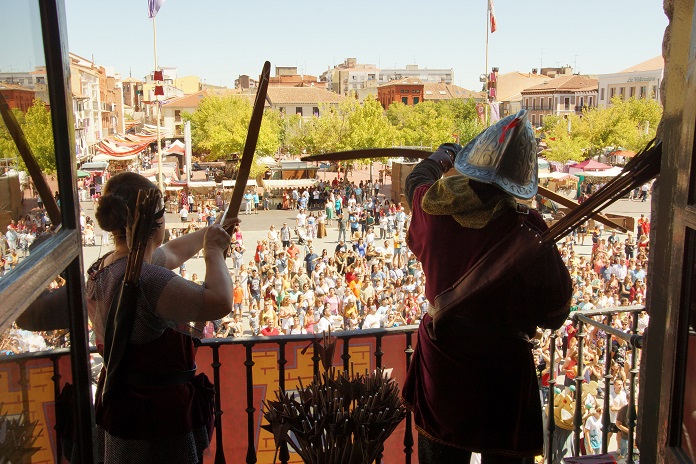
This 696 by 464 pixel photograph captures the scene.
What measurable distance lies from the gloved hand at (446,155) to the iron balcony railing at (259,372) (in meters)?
0.75

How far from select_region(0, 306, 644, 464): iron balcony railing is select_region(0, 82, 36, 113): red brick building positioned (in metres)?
0.44

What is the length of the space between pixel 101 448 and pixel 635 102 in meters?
44.7

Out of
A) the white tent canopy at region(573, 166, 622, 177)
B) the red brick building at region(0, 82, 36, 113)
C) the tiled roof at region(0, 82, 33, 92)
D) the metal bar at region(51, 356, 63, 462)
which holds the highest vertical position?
the tiled roof at region(0, 82, 33, 92)

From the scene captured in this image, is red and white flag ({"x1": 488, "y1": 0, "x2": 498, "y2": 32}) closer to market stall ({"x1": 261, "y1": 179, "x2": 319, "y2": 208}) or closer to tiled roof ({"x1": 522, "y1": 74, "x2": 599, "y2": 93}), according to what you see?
market stall ({"x1": 261, "y1": 179, "x2": 319, "y2": 208})

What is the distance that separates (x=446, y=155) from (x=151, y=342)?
1.14m

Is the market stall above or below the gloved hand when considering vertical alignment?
below

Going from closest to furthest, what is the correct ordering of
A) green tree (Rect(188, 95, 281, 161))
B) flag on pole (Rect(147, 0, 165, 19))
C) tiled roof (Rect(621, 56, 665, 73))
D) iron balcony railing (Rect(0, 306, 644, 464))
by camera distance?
iron balcony railing (Rect(0, 306, 644, 464))
flag on pole (Rect(147, 0, 165, 19))
green tree (Rect(188, 95, 281, 161))
tiled roof (Rect(621, 56, 665, 73))

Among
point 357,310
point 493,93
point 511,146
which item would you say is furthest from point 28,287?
point 493,93

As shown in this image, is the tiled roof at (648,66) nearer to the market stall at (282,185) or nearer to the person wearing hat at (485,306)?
the market stall at (282,185)

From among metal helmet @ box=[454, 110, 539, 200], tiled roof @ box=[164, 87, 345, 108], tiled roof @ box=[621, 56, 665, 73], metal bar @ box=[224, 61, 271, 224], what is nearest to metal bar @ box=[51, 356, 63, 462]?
metal bar @ box=[224, 61, 271, 224]

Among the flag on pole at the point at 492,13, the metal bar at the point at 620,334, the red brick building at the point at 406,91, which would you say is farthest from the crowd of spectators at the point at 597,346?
the red brick building at the point at 406,91

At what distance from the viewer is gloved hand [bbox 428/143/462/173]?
7.25 feet

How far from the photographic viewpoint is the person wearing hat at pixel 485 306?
6.05 ft

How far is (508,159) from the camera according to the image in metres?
1.86
